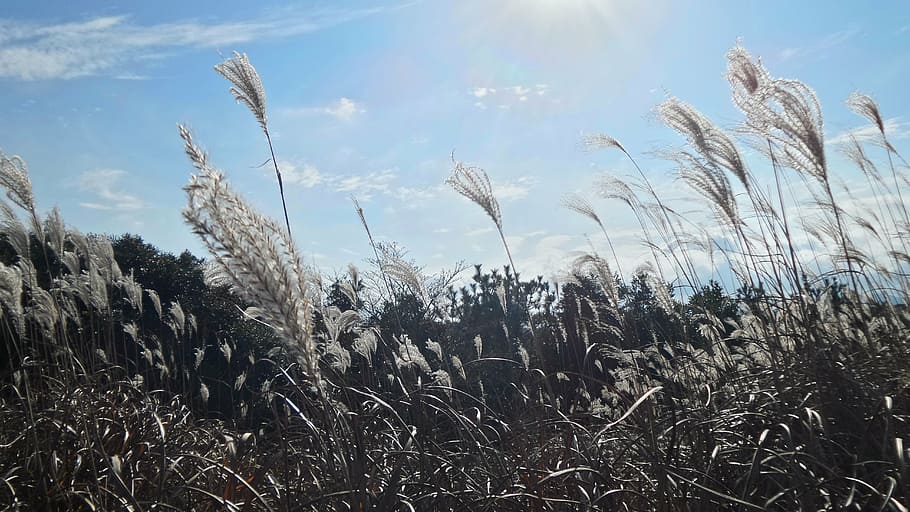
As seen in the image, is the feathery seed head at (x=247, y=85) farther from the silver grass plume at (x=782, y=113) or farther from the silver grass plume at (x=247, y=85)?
the silver grass plume at (x=782, y=113)

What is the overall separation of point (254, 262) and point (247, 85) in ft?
6.24

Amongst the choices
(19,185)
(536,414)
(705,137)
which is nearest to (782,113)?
(705,137)

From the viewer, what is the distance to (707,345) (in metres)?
3.88

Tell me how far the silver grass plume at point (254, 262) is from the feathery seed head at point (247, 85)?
163 centimetres

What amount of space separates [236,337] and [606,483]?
33.8 ft

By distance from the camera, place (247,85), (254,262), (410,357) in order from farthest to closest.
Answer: (410,357)
(247,85)
(254,262)

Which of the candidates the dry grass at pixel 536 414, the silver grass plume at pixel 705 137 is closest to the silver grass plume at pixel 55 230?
the dry grass at pixel 536 414

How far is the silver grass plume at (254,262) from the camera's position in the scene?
5.26 ft

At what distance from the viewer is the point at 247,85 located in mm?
3232

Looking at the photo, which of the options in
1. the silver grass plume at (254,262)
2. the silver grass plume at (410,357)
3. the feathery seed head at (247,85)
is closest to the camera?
the silver grass plume at (254,262)

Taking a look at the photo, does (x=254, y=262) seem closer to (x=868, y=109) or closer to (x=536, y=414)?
(x=536, y=414)

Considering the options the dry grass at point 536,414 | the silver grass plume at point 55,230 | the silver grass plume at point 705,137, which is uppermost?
the silver grass plume at point 55,230

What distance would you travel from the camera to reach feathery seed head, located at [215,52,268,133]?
10.6 feet

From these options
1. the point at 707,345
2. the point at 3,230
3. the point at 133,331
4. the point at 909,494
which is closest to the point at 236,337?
the point at 133,331
